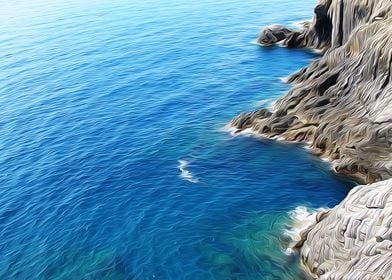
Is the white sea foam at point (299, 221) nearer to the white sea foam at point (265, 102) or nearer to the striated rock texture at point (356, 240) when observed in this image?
the striated rock texture at point (356, 240)

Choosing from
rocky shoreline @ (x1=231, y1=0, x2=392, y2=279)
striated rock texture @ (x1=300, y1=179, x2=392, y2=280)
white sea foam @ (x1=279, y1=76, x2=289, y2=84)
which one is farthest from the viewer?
white sea foam @ (x1=279, y1=76, x2=289, y2=84)

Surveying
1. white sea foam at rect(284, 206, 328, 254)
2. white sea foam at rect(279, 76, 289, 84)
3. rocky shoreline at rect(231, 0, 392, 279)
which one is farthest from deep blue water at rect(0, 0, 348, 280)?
rocky shoreline at rect(231, 0, 392, 279)

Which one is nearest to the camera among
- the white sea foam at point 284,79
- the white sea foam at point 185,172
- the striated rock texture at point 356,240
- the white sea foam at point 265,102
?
the striated rock texture at point 356,240

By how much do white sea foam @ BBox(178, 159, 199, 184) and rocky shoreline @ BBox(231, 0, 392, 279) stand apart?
31.8ft

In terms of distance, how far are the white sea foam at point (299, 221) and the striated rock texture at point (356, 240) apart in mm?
1950

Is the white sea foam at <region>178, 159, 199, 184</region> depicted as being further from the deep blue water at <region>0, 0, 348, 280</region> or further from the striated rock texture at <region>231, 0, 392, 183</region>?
the striated rock texture at <region>231, 0, 392, 183</region>

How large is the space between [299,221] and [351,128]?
12781mm

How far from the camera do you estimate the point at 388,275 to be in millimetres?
24859

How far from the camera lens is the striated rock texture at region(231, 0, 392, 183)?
41594 millimetres

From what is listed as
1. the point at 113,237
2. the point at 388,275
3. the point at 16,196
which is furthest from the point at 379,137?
the point at 16,196

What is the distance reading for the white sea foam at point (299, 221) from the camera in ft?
120

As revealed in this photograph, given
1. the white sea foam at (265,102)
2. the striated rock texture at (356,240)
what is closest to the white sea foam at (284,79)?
the white sea foam at (265,102)

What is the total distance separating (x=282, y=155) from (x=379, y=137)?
36.0 ft

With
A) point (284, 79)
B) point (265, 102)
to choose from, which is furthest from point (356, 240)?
point (284, 79)
